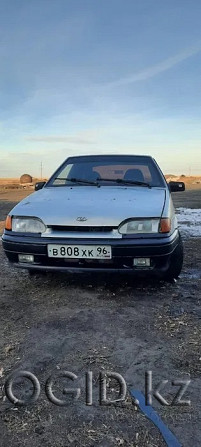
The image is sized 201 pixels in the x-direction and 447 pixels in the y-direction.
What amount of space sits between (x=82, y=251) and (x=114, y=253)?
0.29 metres

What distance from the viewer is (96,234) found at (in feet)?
11.0

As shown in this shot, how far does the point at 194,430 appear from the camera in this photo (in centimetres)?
167

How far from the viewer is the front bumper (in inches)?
129

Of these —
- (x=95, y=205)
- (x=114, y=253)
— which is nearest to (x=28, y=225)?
(x=95, y=205)

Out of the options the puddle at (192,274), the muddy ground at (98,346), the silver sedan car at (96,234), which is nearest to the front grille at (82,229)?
the silver sedan car at (96,234)

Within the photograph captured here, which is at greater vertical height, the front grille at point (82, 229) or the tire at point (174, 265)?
the front grille at point (82, 229)

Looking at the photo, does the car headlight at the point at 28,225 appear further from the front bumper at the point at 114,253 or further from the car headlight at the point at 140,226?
the car headlight at the point at 140,226

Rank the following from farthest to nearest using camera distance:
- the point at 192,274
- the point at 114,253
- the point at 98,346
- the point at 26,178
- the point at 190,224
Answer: the point at 26,178
the point at 190,224
the point at 192,274
the point at 114,253
the point at 98,346

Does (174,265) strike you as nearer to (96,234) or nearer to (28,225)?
(96,234)

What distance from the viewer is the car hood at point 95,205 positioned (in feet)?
11.1

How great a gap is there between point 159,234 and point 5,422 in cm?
209

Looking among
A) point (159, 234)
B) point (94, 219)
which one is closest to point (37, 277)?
point (94, 219)

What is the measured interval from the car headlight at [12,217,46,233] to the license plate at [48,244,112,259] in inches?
9.2

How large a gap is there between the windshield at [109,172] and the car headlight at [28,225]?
1.10 metres
